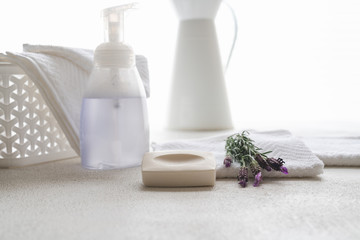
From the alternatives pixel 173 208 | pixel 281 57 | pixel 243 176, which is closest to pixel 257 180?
pixel 243 176

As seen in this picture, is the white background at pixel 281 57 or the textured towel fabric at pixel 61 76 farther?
the white background at pixel 281 57

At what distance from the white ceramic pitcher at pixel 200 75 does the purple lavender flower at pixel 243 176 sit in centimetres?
52

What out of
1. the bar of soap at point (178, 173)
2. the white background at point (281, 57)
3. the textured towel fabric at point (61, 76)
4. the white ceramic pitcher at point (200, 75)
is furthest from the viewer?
the white background at point (281, 57)

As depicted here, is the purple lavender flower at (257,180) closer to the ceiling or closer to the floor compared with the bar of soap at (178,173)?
closer to the floor

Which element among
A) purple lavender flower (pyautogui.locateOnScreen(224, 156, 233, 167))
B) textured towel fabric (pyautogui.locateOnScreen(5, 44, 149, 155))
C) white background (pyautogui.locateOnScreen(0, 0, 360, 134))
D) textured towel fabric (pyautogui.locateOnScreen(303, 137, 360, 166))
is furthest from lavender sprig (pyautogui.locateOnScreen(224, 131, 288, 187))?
white background (pyautogui.locateOnScreen(0, 0, 360, 134))

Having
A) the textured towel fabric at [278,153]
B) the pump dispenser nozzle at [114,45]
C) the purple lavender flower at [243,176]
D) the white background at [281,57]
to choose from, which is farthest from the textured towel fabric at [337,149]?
the white background at [281,57]

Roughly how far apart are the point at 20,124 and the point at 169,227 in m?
0.30

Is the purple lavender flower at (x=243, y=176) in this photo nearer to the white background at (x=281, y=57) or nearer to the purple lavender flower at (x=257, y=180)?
the purple lavender flower at (x=257, y=180)

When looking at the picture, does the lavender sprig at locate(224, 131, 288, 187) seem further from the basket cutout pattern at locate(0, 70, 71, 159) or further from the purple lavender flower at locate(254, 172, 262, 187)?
the basket cutout pattern at locate(0, 70, 71, 159)

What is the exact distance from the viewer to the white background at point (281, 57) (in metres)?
1.19

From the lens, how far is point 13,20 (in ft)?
3.29

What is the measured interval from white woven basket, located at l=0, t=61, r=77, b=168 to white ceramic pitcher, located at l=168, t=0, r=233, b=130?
46cm

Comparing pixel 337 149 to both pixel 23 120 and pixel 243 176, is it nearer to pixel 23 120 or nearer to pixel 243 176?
pixel 243 176

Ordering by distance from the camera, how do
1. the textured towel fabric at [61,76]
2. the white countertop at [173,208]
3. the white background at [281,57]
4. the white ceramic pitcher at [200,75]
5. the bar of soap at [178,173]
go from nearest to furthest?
the white countertop at [173,208]
the bar of soap at [178,173]
the textured towel fabric at [61,76]
the white ceramic pitcher at [200,75]
the white background at [281,57]
